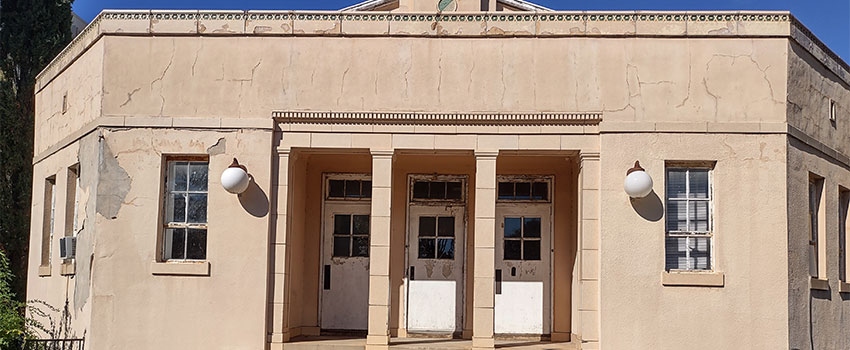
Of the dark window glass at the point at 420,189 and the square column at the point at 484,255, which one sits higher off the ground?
the dark window glass at the point at 420,189

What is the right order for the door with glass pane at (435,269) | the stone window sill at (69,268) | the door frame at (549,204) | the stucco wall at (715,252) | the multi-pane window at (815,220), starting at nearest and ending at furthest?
the stucco wall at (715,252) → the multi-pane window at (815,220) → the stone window sill at (69,268) → the door frame at (549,204) → the door with glass pane at (435,269)

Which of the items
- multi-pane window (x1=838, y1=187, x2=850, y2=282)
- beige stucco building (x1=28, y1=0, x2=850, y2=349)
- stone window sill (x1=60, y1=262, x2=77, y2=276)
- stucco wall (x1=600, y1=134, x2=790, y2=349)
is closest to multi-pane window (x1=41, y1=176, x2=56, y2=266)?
stone window sill (x1=60, y1=262, x2=77, y2=276)

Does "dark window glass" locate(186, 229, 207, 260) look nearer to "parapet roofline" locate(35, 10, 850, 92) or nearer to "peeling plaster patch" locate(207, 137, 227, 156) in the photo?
"peeling plaster patch" locate(207, 137, 227, 156)

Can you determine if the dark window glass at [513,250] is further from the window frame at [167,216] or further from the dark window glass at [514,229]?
the window frame at [167,216]

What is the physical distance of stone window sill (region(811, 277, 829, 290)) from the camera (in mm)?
10859

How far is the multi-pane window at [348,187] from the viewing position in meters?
12.7

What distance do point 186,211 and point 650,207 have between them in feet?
18.0

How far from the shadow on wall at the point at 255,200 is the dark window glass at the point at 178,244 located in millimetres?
855

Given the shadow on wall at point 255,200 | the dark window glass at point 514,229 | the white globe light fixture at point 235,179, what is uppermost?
the white globe light fixture at point 235,179

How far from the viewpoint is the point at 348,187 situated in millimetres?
12719

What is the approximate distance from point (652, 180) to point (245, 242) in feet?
15.7

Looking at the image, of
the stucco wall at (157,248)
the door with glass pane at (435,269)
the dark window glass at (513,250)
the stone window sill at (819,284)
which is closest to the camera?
the stucco wall at (157,248)

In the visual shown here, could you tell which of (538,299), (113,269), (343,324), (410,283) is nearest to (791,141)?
(538,299)

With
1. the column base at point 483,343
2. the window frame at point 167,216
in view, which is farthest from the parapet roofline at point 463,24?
the column base at point 483,343
